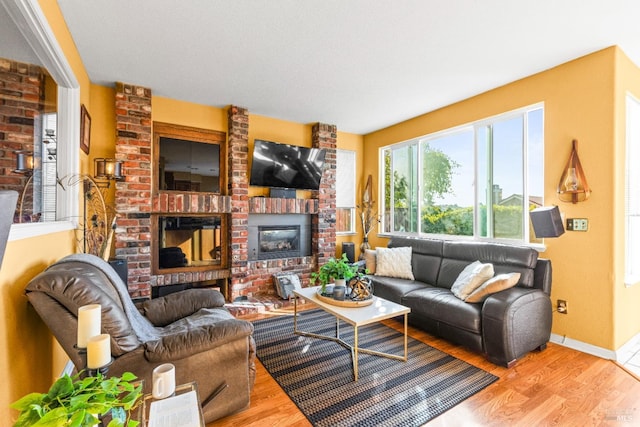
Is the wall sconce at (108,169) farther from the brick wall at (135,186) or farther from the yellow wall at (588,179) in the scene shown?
the yellow wall at (588,179)

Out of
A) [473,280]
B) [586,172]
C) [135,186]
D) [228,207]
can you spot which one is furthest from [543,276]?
[135,186]

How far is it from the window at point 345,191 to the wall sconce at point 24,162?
4069 mm

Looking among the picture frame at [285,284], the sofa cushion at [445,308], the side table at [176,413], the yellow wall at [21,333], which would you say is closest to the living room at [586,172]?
the yellow wall at [21,333]

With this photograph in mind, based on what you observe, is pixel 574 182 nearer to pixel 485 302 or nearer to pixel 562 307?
pixel 562 307

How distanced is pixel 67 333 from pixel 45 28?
5.67 ft

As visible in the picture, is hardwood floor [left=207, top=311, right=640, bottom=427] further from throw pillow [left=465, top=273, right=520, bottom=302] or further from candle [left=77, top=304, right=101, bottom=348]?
candle [left=77, top=304, right=101, bottom=348]

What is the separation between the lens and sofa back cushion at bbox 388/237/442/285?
354 centimetres

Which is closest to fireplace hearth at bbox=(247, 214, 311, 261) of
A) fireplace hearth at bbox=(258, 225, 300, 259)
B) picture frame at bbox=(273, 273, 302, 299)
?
fireplace hearth at bbox=(258, 225, 300, 259)

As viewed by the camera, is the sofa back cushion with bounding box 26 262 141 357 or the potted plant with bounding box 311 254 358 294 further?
the potted plant with bounding box 311 254 358 294

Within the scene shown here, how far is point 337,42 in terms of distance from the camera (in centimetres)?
241

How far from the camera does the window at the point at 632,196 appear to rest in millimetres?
2689

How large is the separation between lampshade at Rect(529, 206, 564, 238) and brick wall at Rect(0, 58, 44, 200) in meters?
3.75

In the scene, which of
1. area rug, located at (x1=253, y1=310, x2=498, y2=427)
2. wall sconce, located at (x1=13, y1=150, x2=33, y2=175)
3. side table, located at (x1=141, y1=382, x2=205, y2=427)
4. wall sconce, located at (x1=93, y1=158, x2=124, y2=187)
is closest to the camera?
side table, located at (x1=141, y1=382, x2=205, y2=427)

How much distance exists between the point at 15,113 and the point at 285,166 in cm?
305
